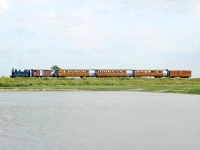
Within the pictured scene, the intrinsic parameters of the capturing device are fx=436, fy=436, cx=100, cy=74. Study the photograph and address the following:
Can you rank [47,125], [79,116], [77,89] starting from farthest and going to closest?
[77,89], [79,116], [47,125]

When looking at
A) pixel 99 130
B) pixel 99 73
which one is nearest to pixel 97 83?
pixel 99 73

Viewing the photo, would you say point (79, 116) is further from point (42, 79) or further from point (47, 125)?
point (42, 79)

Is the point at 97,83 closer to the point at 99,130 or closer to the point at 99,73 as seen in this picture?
the point at 99,73

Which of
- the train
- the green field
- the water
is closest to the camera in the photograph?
the water

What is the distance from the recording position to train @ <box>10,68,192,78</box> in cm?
9125

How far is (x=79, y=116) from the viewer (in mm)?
30562

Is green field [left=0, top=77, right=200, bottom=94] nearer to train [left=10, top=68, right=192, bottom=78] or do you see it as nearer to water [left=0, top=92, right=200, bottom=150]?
train [left=10, top=68, right=192, bottom=78]

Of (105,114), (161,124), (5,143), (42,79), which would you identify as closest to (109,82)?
(42,79)

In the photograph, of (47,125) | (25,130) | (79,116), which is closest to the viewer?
(25,130)

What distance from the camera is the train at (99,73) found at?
3593 inches

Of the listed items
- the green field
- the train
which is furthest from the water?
the train

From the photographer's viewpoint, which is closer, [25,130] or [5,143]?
[5,143]

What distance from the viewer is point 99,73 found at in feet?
307

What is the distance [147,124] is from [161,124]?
86 centimetres
